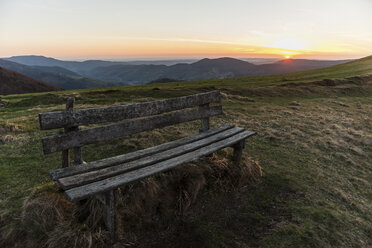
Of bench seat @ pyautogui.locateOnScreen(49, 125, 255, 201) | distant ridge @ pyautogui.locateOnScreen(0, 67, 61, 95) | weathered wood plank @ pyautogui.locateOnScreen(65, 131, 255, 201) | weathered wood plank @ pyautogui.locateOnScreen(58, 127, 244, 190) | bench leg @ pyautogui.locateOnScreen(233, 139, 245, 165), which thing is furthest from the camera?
distant ridge @ pyautogui.locateOnScreen(0, 67, 61, 95)

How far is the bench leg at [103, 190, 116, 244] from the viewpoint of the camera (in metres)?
3.27

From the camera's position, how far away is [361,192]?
543cm

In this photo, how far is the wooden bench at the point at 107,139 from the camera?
3287 mm

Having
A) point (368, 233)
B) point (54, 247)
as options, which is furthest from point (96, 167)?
point (368, 233)

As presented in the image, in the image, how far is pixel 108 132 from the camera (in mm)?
4176

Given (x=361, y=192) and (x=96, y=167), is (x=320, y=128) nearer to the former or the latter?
(x=361, y=192)

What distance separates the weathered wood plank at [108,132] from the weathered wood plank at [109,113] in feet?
0.51

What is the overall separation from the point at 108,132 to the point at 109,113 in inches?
13.7

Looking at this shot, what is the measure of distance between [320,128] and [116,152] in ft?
29.1

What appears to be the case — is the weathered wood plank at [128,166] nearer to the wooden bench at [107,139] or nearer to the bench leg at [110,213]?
the wooden bench at [107,139]

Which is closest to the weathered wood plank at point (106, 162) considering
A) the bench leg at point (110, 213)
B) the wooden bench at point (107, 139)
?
the wooden bench at point (107, 139)

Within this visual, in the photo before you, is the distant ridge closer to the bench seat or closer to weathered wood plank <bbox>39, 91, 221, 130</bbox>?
weathered wood plank <bbox>39, 91, 221, 130</bbox>

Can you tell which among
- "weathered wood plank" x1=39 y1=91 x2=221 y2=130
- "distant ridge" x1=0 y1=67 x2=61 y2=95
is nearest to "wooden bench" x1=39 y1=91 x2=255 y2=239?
"weathered wood plank" x1=39 y1=91 x2=221 y2=130

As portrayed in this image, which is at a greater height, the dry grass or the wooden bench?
the wooden bench
